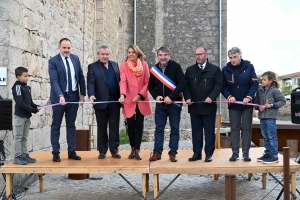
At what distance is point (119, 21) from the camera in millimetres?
15898

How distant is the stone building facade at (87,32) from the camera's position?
646cm

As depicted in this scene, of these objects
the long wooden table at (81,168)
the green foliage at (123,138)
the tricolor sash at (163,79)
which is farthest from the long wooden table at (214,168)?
the green foliage at (123,138)

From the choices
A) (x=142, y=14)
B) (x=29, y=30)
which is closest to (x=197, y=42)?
(x=142, y=14)

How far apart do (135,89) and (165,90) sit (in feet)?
1.43

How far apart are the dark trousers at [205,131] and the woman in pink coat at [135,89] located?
0.72 meters

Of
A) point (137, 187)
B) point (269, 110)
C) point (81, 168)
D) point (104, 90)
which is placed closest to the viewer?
point (81, 168)

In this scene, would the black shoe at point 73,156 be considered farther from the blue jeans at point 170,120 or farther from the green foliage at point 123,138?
the green foliage at point 123,138

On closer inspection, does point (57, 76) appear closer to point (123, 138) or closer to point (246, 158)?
point (246, 158)

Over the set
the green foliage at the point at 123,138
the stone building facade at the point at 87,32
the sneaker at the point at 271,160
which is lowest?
the green foliage at the point at 123,138

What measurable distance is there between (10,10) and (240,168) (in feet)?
13.6

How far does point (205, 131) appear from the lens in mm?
5789

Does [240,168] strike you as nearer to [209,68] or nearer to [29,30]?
[209,68]

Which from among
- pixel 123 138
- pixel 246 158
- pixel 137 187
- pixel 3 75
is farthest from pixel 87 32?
pixel 246 158

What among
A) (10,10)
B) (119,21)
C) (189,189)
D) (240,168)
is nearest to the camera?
(240,168)
